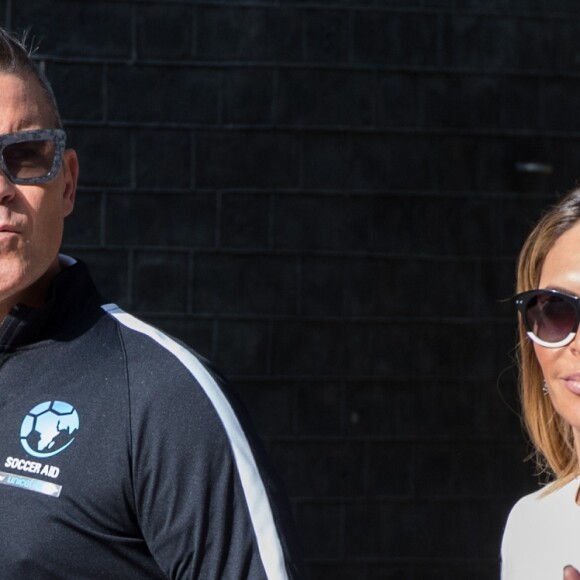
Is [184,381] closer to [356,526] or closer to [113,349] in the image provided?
[113,349]

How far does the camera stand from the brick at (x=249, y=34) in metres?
4.41

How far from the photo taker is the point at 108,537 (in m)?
1.75

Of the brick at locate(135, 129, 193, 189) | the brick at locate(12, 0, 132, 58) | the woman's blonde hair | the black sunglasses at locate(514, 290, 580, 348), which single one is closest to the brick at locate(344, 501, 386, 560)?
the brick at locate(135, 129, 193, 189)

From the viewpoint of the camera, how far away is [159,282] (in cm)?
439

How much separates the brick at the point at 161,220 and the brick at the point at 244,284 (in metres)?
0.10

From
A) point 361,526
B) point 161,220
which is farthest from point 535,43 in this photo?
point 361,526

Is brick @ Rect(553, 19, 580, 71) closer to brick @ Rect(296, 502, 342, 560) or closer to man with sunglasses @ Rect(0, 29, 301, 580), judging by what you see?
brick @ Rect(296, 502, 342, 560)

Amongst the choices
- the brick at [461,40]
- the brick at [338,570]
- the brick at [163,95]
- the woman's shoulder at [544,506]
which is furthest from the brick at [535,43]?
the woman's shoulder at [544,506]

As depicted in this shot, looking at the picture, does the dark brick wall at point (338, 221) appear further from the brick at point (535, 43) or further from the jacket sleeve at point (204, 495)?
the jacket sleeve at point (204, 495)

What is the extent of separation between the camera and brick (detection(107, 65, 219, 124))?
439 centimetres

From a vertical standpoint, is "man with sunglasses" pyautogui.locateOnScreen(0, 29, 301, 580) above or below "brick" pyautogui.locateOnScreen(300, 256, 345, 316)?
below

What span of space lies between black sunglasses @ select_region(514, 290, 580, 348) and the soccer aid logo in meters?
0.78

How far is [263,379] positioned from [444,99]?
1269 mm

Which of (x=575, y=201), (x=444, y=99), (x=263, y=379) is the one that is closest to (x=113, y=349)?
(x=575, y=201)
